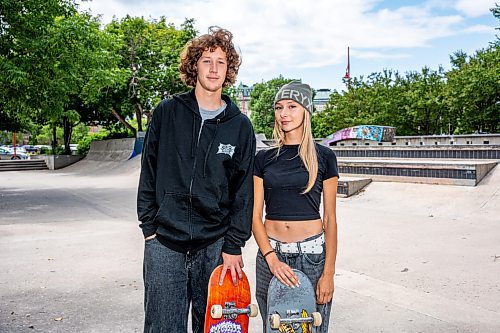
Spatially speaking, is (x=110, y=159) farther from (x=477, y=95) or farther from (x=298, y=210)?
(x=298, y=210)

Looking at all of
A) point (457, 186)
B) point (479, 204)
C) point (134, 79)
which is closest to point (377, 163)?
point (457, 186)

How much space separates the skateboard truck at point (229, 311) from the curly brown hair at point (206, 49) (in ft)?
3.93

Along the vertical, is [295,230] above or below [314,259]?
above

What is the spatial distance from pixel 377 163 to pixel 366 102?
65.8 ft

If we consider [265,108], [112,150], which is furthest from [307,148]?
[265,108]

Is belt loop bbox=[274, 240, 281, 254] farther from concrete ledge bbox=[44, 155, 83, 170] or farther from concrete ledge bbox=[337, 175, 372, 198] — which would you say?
concrete ledge bbox=[44, 155, 83, 170]

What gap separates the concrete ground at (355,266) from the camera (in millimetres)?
3879

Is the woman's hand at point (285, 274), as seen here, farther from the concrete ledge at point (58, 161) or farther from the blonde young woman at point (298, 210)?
the concrete ledge at point (58, 161)

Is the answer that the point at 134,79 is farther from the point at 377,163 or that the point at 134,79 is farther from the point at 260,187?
the point at 260,187

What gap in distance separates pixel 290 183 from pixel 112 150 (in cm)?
3055

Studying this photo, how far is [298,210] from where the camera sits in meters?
2.61

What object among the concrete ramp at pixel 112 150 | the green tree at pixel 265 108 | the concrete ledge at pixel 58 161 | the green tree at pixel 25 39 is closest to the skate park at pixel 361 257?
the green tree at pixel 25 39

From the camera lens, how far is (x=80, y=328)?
3674mm

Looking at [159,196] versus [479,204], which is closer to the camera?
[159,196]
